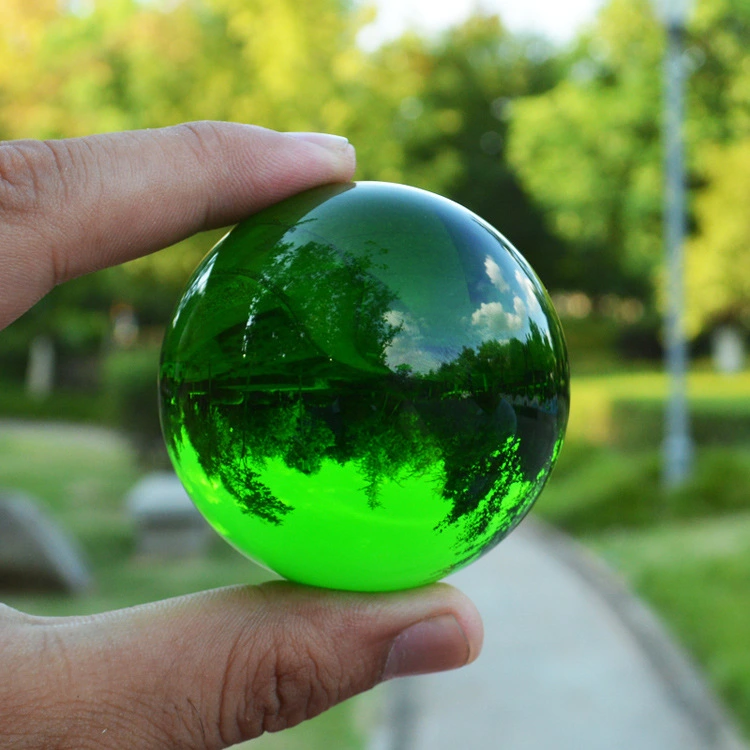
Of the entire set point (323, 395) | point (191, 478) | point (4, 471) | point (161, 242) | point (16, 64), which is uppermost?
point (16, 64)

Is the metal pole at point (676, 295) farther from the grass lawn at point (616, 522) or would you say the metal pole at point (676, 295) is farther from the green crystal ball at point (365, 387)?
the green crystal ball at point (365, 387)

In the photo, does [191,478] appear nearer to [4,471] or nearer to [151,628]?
[151,628]

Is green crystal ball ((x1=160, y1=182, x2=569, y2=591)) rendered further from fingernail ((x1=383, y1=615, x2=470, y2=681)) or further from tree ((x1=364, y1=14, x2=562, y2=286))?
tree ((x1=364, y1=14, x2=562, y2=286))

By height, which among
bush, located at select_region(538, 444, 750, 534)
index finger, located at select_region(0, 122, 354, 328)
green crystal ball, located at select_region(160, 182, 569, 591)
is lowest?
bush, located at select_region(538, 444, 750, 534)

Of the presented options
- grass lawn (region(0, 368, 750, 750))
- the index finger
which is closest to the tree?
grass lawn (region(0, 368, 750, 750))

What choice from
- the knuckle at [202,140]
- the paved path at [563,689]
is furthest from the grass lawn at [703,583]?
the knuckle at [202,140]

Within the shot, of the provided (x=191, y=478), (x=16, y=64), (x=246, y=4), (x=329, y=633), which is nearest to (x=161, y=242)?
(x=191, y=478)

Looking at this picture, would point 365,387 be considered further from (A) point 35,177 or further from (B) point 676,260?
(B) point 676,260
